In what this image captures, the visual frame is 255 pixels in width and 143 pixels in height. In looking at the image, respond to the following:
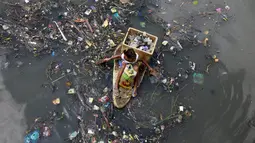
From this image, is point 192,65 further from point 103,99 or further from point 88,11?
point 88,11

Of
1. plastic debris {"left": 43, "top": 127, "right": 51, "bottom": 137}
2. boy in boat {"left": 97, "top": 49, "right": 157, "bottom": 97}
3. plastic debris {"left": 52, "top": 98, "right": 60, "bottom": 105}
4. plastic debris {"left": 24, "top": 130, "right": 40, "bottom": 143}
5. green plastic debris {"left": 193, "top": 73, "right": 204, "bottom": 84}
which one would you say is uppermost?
boy in boat {"left": 97, "top": 49, "right": 157, "bottom": 97}

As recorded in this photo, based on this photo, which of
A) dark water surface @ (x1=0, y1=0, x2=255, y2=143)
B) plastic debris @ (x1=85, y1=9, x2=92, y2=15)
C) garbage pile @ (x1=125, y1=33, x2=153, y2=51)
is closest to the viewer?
dark water surface @ (x1=0, y1=0, x2=255, y2=143)

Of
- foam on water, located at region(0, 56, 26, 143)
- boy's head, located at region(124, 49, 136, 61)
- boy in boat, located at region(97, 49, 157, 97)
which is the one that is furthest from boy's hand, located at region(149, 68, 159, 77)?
foam on water, located at region(0, 56, 26, 143)

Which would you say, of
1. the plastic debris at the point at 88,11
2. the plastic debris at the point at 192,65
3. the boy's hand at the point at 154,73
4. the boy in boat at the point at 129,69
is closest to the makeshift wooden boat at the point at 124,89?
the boy in boat at the point at 129,69

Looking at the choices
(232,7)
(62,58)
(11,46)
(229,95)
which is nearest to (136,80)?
(62,58)

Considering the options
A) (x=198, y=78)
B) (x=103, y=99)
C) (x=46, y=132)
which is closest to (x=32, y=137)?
(x=46, y=132)

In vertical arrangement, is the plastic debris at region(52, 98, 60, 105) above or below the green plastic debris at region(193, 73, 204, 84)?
below

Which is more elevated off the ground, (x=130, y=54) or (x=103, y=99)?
(x=130, y=54)

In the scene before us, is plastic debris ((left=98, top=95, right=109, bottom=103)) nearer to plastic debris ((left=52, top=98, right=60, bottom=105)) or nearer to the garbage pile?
plastic debris ((left=52, top=98, right=60, bottom=105))
